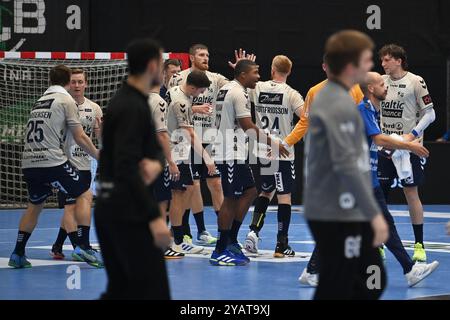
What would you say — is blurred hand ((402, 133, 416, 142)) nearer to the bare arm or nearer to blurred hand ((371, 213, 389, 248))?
the bare arm

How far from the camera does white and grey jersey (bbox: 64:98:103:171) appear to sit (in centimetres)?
1185

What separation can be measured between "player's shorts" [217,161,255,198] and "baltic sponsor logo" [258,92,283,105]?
1.26 m

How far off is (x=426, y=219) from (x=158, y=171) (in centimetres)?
1168

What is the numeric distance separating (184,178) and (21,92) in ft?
23.0

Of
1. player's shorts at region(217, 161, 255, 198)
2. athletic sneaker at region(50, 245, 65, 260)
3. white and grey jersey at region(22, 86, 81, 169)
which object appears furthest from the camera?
athletic sneaker at region(50, 245, 65, 260)

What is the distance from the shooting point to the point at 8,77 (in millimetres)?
18312

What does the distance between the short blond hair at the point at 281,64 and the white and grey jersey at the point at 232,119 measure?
3.27ft

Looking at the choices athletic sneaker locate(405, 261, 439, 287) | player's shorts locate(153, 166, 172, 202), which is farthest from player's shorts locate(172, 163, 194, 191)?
athletic sneaker locate(405, 261, 439, 287)

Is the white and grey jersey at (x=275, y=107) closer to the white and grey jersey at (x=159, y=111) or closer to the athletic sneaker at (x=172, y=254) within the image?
the athletic sneaker at (x=172, y=254)

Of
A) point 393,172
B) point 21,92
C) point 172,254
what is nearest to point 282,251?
point 172,254

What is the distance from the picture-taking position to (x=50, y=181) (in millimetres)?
10906

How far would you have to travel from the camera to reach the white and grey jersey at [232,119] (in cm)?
1116

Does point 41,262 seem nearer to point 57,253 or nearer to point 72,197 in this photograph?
point 57,253
